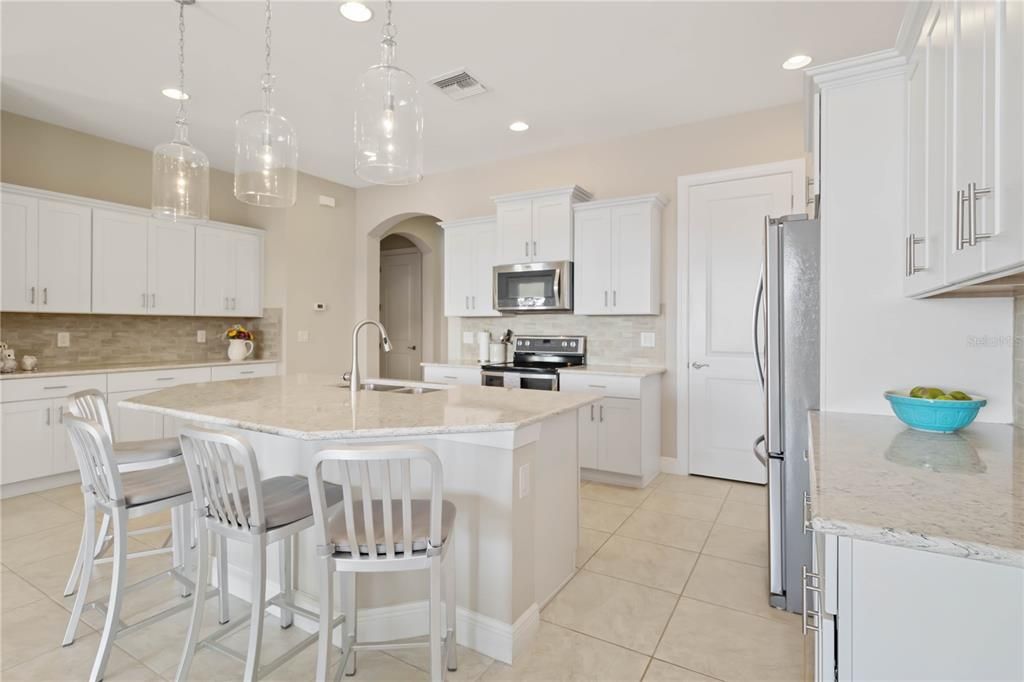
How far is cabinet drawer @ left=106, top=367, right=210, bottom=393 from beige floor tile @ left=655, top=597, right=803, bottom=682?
385 cm

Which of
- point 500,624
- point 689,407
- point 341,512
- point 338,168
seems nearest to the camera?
point 341,512

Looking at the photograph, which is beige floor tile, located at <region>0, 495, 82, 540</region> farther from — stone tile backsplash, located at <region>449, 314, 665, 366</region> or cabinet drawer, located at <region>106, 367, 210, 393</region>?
stone tile backsplash, located at <region>449, 314, 665, 366</region>

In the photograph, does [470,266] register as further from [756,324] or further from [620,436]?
[756,324]

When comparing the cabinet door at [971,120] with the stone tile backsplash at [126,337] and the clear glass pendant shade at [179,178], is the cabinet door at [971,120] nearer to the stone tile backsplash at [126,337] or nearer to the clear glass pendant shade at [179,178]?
the clear glass pendant shade at [179,178]

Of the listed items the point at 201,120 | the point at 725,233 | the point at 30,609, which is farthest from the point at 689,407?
the point at 201,120

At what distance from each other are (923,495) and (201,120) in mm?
5095

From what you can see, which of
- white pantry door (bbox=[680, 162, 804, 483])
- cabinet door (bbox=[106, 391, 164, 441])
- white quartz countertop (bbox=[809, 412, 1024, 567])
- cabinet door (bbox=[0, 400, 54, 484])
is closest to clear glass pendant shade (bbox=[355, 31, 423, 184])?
white quartz countertop (bbox=[809, 412, 1024, 567])

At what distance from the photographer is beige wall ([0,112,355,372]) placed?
412 cm

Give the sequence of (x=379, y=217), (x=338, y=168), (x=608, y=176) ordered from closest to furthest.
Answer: (x=608, y=176), (x=338, y=168), (x=379, y=217)

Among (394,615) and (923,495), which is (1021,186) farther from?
(394,615)

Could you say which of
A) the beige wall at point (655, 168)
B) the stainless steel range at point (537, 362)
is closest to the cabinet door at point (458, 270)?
the beige wall at point (655, 168)

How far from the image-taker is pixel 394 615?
1.97 m

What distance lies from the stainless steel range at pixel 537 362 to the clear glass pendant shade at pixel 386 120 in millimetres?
2424

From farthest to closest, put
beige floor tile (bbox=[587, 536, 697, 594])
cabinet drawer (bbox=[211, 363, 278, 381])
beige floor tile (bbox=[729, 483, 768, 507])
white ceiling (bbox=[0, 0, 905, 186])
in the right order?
cabinet drawer (bbox=[211, 363, 278, 381]), beige floor tile (bbox=[729, 483, 768, 507]), white ceiling (bbox=[0, 0, 905, 186]), beige floor tile (bbox=[587, 536, 697, 594])
